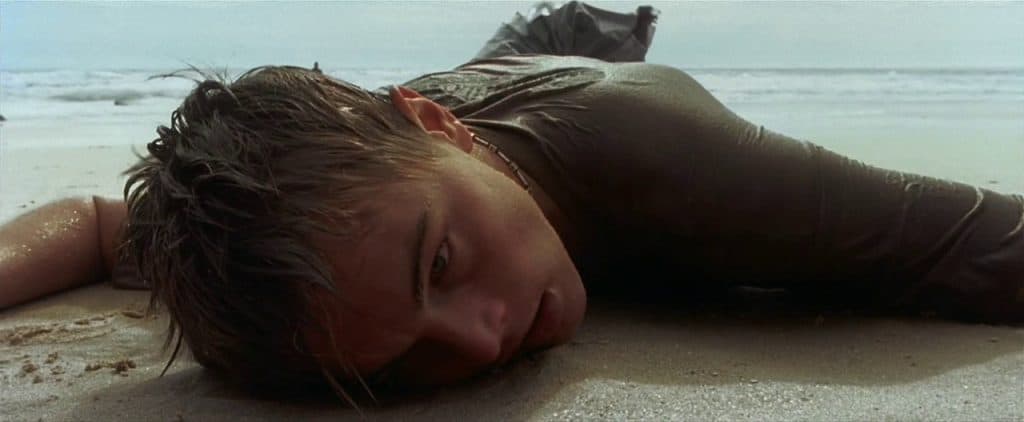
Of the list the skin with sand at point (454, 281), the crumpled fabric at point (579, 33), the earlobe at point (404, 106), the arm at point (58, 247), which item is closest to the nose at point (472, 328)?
the skin with sand at point (454, 281)

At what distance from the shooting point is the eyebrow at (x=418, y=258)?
1.54 m

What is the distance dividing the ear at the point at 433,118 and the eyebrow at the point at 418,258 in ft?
1.38

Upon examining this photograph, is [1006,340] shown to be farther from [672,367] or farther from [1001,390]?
[672,367]

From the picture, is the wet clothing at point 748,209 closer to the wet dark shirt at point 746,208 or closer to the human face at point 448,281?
the wet dark shirt at point 746,208

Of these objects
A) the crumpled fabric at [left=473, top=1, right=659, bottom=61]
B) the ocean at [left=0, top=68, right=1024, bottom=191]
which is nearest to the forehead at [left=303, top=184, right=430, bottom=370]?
the crumpled fabric at [left=473, top=1, right=659, bottom=61]

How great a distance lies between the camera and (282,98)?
1.84 m

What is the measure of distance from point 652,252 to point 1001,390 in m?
0.80

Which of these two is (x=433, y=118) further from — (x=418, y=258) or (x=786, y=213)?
(x=786, y=213)

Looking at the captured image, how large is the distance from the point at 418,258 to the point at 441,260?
2.4 inches

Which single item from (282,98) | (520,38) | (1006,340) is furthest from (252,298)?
(520,38)

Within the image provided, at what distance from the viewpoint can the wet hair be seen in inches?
60.1

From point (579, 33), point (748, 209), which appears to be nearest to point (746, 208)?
point (748, 209)

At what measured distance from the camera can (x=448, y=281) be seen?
1.60m

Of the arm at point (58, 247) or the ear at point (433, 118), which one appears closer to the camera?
the ear at point (433, 118)
